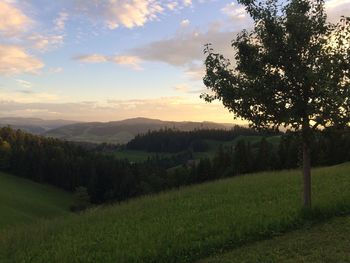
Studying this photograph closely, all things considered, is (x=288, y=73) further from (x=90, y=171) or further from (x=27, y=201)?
(x=90, y=171)

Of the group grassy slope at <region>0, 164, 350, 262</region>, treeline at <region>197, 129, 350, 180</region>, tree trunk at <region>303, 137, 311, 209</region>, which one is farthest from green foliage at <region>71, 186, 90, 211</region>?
tree trunk at <region>303, 137, 311, 209</region>

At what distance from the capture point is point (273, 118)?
1543cm

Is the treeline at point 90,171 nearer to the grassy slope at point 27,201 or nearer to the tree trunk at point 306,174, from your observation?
the grassy slope at point 27,201

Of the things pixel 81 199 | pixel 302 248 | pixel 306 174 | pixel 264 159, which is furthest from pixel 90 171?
pixel 302 248

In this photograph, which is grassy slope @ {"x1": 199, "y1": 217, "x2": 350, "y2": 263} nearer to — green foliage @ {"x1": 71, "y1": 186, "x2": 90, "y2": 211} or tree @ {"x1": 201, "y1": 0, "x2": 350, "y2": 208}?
tree @ {"x1": 201, "y1": 0, "x2": 350, "y2": 208}

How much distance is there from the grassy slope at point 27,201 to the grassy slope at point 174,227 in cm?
5196

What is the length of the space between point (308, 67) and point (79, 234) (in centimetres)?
1180

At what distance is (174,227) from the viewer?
1711cm

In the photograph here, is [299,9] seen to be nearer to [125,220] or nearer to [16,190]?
[125,220]

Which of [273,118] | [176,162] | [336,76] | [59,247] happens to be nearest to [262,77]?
[273,118]

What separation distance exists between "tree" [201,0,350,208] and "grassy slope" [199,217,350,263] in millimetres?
2508

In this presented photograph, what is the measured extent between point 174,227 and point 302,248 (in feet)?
19.9

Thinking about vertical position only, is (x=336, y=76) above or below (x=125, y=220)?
above

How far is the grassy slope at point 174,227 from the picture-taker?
14.0 metres
